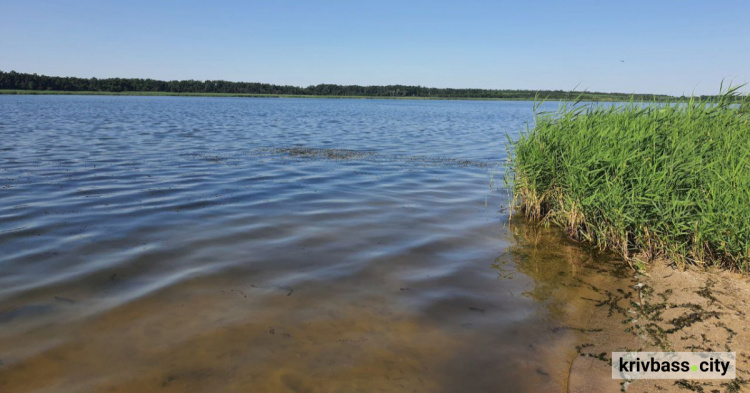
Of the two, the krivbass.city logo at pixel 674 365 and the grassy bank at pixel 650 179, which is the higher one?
the grassy bank at pixel 650 179

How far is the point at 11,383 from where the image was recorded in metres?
3.96

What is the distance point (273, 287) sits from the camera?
6129 millimetres

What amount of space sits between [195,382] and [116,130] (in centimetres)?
2689

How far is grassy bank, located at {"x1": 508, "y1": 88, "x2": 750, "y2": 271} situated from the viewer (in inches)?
260

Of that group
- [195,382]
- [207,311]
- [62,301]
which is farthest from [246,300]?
[62,301]

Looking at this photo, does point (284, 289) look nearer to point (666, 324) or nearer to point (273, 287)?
point (273, 287)

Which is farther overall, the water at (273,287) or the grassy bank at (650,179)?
the grassy bank at (650,179)

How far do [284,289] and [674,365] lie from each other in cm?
451

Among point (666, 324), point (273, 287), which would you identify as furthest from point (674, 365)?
point (273, 287)

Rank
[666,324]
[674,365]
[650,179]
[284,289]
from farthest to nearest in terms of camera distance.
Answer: [650,179] < [284,289] < [666,324] < [674,365]

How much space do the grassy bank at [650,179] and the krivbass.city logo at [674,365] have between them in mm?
2527

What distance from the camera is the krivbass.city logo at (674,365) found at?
431 centimetres

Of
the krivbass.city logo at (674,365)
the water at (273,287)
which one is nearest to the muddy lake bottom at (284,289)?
the water at (273,287)

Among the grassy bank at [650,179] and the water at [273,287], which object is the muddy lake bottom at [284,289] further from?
the grassy bank at [650,179]
